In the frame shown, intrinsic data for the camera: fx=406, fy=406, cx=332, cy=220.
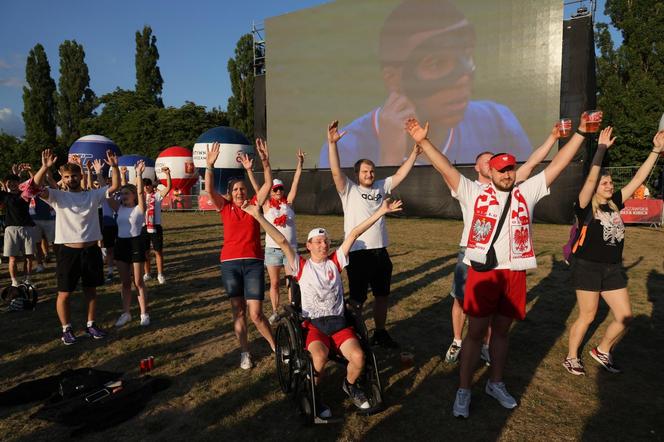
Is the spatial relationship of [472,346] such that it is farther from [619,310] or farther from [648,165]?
[648,165]

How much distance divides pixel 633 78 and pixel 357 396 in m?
31.8

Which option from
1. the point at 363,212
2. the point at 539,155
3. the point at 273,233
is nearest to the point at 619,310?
the point at 539,155

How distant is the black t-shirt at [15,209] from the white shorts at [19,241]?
0.10m

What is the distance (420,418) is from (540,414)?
94 centimetres

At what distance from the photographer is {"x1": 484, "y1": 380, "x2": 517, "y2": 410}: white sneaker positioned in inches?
126

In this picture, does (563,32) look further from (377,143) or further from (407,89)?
(377,143)

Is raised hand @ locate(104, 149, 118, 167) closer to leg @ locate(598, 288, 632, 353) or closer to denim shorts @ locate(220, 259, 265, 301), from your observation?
denim shorts @ locate(220, 259, 265, 301)

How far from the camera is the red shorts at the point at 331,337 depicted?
10.3 feet

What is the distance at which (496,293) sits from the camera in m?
2.96

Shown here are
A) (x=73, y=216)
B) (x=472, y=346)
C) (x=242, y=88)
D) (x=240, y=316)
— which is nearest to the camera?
(x=472, y=346)

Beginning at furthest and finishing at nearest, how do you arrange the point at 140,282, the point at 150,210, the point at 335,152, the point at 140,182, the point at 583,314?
the point at 150,210, the point at 140,282, the point at 140,182, the point at 335,152, the point at 583,314

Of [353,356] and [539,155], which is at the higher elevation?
[539,155]

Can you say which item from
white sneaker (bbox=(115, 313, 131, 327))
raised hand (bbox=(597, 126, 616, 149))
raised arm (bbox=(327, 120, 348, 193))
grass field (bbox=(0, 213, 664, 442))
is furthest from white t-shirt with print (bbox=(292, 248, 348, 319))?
white sneaker (bbox=(115, 313, 131, 327))

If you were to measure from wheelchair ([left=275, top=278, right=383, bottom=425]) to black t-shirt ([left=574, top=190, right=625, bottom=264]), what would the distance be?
2.23m
